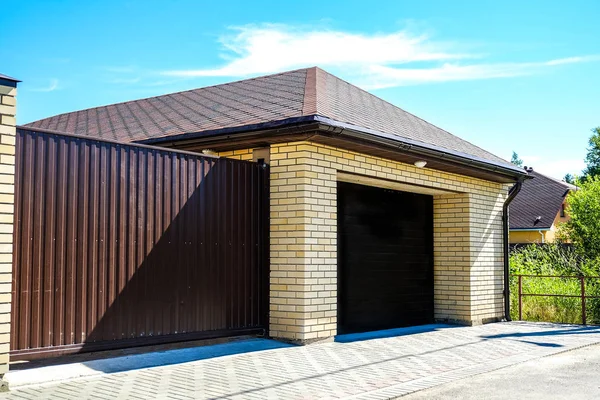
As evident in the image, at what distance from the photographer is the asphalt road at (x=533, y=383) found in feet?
20.8

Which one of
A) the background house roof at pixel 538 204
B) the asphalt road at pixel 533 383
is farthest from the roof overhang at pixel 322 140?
the background house roof at pixel 538 204

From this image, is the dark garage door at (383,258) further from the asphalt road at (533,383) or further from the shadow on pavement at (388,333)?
the asphalt road at (533,383)

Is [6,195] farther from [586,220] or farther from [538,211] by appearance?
[538,211]

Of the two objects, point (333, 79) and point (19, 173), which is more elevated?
point (333, 79)

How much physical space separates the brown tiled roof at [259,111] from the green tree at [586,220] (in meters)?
9.52

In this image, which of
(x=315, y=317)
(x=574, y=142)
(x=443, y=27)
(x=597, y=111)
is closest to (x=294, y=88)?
(x=443, y=27)

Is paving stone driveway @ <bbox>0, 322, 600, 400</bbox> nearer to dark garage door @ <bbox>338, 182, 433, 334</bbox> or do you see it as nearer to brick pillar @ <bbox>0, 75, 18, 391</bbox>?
brick pillar @ <bbox>0, 75, 18, 391</bbox>

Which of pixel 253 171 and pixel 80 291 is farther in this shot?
pixel 253 171

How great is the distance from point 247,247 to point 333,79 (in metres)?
5.25

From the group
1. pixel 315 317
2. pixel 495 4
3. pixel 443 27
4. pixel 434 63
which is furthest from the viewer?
pixel 434 63

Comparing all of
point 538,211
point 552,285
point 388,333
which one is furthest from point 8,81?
point 538,211

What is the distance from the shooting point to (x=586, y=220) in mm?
23328

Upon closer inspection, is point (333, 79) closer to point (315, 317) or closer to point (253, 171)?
point (253, 171)

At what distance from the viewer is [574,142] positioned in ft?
210
